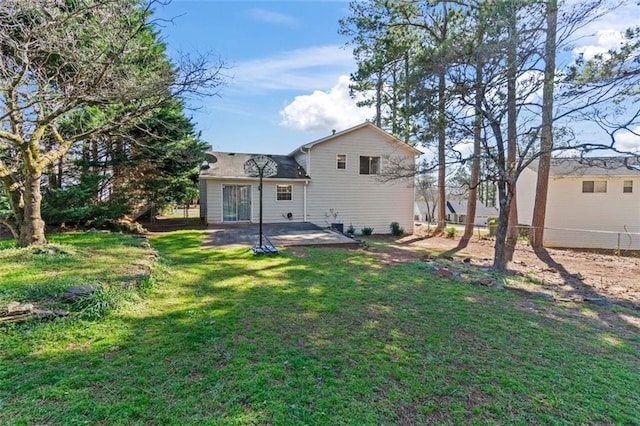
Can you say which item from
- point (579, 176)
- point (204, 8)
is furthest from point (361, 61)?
point (579, 176)

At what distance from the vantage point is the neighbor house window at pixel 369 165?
53.2ft

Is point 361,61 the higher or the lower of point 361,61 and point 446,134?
the higher

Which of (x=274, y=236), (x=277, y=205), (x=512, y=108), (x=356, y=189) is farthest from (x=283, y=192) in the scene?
(x=512, y=108)

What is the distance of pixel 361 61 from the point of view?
1753 cm

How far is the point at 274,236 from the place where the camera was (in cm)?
1145

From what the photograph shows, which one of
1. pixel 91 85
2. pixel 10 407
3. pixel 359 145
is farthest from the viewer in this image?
pixel 359 145

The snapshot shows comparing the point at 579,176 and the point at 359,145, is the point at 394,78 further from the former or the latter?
the point at 579,176

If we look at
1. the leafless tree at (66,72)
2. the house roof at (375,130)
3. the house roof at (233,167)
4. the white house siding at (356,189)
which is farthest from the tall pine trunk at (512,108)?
the house roof at (233,167)

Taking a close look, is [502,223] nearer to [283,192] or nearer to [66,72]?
[283,192]

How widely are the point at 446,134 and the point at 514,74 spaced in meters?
2.28

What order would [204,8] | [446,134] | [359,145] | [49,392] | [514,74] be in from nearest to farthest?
1. [49,392]
2. [204,8]
3. [514,74]
4. [446,134]
5. [359,145]

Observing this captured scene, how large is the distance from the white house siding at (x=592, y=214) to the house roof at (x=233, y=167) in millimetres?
13895

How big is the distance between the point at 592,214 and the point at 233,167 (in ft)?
62.4

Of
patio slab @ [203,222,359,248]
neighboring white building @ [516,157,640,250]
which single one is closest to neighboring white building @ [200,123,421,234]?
patio slab @ [203,222,359,248]
